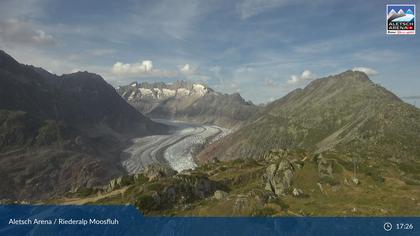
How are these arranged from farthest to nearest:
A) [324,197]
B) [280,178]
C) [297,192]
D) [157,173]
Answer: [157,173] < [280,178] < [297,192] < [324,197]

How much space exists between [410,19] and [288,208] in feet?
194

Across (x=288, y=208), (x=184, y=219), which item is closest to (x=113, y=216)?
(x=184, y=219)

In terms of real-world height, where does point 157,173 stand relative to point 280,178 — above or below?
below

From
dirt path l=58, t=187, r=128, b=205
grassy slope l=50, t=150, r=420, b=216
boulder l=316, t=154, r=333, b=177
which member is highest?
boulder l=316, t=154, r=333, b=177

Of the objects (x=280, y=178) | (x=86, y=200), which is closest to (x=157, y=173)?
(x=86, y=200)

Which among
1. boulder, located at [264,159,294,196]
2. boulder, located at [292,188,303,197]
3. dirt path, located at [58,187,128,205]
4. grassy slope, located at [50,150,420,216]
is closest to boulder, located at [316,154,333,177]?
grassy slope, located at [50,150,420,216]

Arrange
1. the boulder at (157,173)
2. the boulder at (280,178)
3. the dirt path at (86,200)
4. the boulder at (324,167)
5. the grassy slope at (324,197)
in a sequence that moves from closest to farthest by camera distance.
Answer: the grassy slope at (324,197) → the boulder at (280,178) → the dirt path at (86,200) → the boulder at (324,167) → the boulder at (157,173)

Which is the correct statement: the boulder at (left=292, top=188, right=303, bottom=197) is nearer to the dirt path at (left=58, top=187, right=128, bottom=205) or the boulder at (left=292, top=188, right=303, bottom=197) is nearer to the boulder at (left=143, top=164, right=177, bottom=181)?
the dirt path at (left=58, top=187, right=128, bottom=205)

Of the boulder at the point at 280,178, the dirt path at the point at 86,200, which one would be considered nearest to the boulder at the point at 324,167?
the boulder at the point at 280,178

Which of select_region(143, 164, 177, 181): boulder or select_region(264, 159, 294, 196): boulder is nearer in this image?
select_region(264, 159, 294, 196): boulder

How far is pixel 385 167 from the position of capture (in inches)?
5807

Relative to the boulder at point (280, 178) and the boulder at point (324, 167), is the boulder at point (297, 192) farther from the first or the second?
the boulder at point (324, 167)

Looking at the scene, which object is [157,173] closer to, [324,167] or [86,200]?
[86,200]

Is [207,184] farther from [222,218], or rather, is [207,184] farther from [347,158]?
[347,158]
